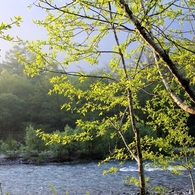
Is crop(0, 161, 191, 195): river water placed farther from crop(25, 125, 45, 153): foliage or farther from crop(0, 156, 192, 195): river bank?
crop(25, 125, 45, 153): foliage

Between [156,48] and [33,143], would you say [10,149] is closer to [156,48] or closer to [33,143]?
[33,143]

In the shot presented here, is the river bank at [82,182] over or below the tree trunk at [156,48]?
below

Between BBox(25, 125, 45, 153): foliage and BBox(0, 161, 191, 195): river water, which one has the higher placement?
BBox(25, 125, 45, 153): foliage

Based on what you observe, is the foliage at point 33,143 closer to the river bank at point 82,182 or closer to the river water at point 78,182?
the river bank at point 82,182

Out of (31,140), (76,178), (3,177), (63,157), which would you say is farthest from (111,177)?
(31,140)

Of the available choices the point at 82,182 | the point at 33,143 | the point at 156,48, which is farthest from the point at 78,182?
the point at 156,48


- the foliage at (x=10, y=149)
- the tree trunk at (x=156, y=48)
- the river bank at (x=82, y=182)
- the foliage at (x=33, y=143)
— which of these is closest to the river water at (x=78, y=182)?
the river bank at (x=82, y=182)

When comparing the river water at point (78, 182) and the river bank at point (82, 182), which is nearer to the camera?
the river bank at point (82, 182)

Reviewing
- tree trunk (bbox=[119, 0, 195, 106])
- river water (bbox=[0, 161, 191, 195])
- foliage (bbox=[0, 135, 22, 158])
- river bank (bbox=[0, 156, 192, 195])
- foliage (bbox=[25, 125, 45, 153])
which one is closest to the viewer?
tree trunk (bbox=[119, 0, 195, 106])

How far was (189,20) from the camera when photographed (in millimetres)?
3000

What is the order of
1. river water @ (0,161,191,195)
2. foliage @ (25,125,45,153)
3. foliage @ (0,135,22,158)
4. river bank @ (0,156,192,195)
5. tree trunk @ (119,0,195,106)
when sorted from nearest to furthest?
tree trunk @ (119,0,195,106)
river bank @ (0,156,192,195)
river water @ (0,161,191,195)
foliage @ (0,135,22,158)
foliage @ (25,125,45,153)

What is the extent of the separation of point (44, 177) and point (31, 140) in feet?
28.8

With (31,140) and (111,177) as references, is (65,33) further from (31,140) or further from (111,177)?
(31,140)

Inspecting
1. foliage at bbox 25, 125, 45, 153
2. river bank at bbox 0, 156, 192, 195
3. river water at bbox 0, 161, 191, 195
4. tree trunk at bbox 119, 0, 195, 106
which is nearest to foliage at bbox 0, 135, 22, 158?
foliage at bbox 25, 125, 45, 153
